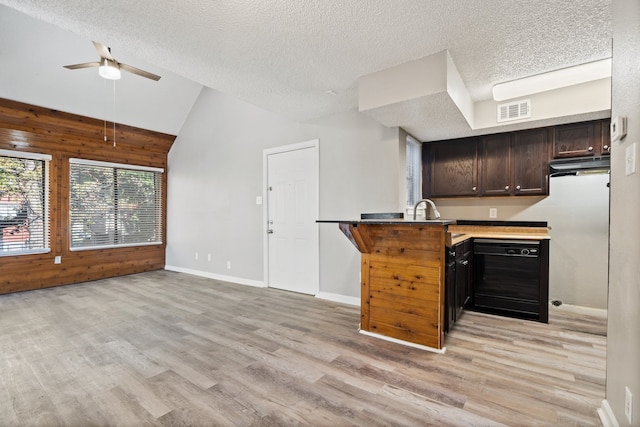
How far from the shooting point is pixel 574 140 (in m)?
3.30

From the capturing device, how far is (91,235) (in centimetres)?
534

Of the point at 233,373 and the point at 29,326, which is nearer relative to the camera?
the point at 233,373

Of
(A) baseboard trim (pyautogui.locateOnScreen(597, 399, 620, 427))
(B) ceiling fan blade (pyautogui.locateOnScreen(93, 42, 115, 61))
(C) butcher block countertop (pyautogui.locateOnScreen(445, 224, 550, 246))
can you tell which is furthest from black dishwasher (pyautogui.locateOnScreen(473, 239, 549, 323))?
(B) ceiling fan blade (pyautogui.locateOnScreen(93, 42, 115, 61))

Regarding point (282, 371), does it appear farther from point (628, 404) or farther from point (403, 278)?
point (628, 404)

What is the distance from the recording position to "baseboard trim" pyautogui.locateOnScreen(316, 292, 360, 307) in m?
3.73

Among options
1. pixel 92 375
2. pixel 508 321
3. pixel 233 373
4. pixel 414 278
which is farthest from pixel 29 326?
pixel 508 321

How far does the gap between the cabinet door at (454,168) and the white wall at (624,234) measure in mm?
2375

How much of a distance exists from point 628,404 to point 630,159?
3.56 ft

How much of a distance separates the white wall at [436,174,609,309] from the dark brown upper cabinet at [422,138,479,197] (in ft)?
2.20

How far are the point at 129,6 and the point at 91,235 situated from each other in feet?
15.7

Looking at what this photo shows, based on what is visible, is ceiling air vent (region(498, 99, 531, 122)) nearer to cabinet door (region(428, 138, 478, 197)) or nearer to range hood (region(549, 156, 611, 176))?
cabinet door (region(428, 138, 478, 197))

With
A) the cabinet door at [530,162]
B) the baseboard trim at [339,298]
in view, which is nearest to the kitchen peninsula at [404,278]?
the baseboard trim at [339,298]

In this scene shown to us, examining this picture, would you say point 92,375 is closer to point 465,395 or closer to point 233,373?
point 233,373

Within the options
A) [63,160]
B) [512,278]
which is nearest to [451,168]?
[512,278]
